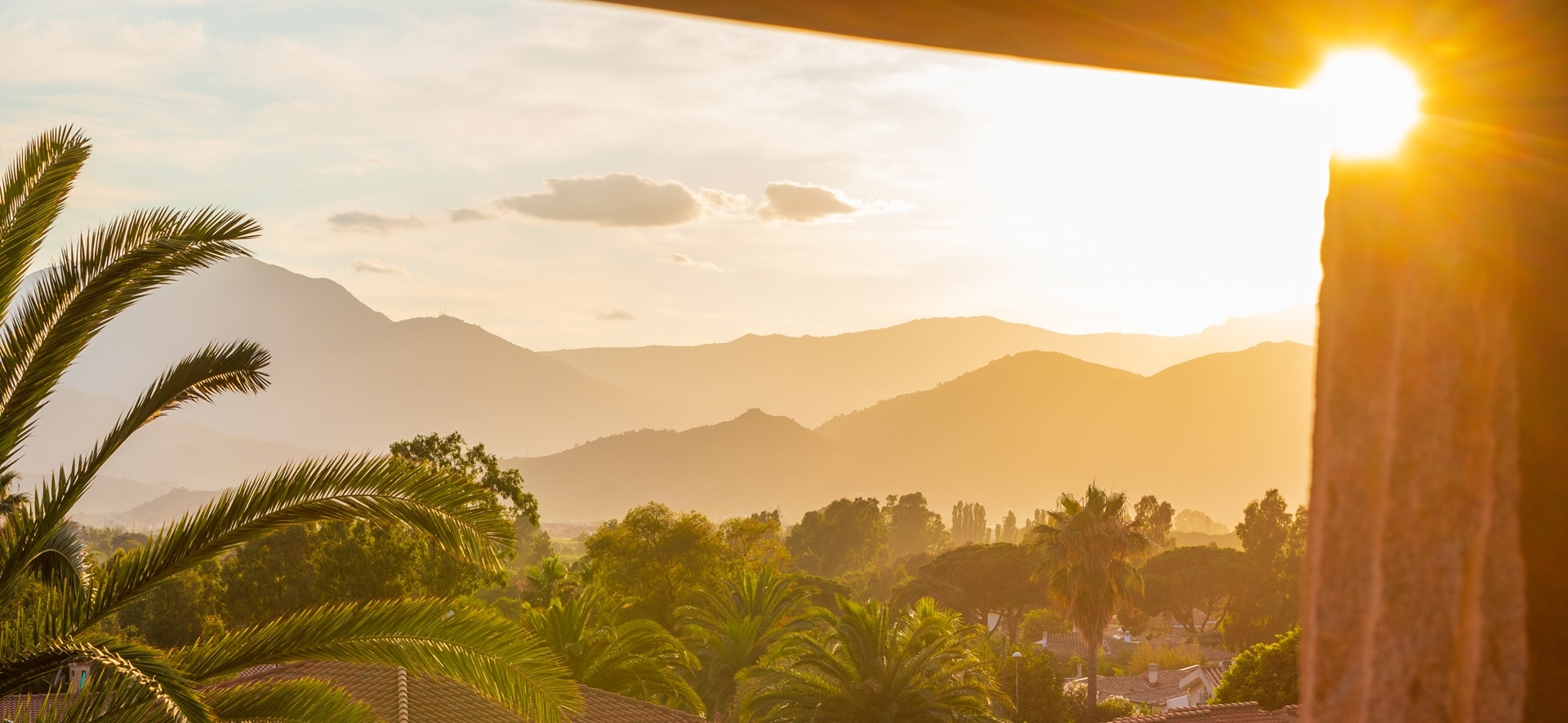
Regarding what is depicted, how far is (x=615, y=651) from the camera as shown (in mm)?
21547

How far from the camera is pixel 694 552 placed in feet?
137

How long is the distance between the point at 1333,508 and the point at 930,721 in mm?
19039

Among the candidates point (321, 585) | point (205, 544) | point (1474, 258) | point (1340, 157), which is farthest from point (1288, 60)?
point (321, 585)

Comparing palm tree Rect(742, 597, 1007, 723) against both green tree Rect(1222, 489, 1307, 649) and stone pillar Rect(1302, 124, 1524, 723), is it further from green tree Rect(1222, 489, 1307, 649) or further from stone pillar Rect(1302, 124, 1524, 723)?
green tree Rect(1222, 489, 1307, 649)

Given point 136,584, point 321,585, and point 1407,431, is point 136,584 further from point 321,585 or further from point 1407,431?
point 321,585

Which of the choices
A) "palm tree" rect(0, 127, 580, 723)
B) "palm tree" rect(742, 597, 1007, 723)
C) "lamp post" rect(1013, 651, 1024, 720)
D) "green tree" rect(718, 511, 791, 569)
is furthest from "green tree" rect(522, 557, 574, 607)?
"palm tree" rect(0, 127, 580, 723)

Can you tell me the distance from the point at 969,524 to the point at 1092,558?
12342 centimetres

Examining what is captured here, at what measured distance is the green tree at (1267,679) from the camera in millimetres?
25734

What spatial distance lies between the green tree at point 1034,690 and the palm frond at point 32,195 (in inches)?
1298

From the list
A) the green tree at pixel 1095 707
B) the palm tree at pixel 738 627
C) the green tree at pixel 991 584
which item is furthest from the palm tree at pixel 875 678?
the green tree at pixel 991 584

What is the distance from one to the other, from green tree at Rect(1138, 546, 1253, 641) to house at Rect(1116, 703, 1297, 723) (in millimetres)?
42072

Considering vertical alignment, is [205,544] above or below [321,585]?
above

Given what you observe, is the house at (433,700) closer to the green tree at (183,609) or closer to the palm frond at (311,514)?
the palm frond at (311,514)

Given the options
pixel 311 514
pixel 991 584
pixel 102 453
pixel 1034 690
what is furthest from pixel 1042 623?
pixel 102 453
